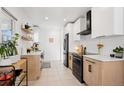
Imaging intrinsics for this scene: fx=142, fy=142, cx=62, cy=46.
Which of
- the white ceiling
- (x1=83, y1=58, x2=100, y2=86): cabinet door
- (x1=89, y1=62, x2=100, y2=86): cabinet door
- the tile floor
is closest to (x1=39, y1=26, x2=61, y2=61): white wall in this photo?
the white ceiling

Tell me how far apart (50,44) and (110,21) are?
7.83m

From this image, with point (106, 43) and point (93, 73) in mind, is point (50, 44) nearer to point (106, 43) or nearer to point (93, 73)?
point (106, 43)

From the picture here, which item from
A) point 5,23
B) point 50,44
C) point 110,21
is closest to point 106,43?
point 110,21

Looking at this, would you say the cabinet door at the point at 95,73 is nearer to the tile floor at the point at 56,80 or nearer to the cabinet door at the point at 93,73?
the cabinet door at the point at 93,73

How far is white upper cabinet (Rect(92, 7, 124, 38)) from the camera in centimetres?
300

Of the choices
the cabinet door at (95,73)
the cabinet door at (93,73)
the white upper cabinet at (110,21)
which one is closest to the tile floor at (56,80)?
the cabinet door at (93,73)

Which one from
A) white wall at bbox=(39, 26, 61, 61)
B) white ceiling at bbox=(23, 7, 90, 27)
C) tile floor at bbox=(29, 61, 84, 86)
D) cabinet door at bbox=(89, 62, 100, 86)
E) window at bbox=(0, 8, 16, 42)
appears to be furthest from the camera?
white wall at bbox=(39, 26, 61, 61)

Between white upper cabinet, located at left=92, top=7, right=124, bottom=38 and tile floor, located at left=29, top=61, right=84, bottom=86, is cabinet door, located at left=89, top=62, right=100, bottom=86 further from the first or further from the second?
tile floor, located at left=29, top=61, right=84, bottom=86

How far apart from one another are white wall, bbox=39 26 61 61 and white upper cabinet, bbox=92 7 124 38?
706cm

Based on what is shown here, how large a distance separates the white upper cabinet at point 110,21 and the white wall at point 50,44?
706 centimetres

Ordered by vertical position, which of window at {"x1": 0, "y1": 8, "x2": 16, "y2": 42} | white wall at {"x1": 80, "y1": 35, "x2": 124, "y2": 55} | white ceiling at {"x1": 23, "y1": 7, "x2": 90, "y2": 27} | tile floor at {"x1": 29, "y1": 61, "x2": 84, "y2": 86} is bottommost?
tile floor at {"x1": 29, "y1": 61, "x2": 84, "y2": 86}

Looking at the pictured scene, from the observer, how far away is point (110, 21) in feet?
10.2
